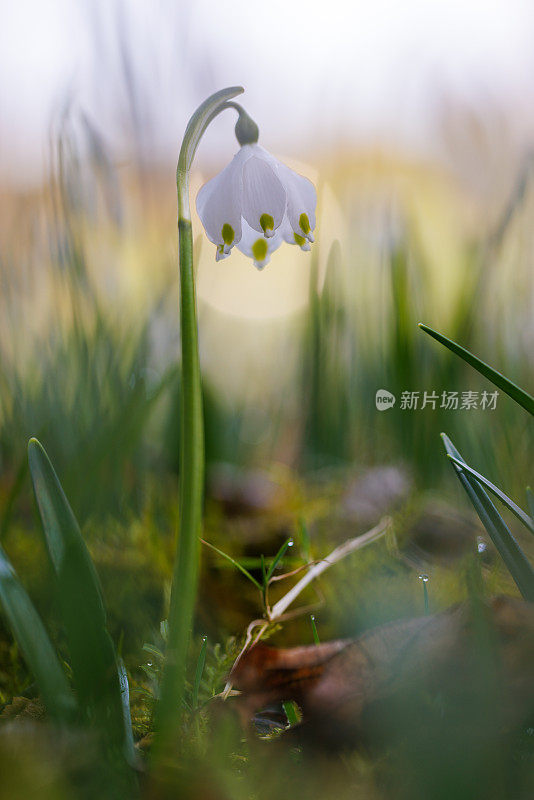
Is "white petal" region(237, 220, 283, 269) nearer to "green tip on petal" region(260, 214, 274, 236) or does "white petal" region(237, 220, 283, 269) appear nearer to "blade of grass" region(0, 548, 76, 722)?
"green tip on petal" region(260, 214, 274, 236)

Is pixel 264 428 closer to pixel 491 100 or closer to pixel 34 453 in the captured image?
pixel 491 100

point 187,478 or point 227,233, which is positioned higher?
point 227,233

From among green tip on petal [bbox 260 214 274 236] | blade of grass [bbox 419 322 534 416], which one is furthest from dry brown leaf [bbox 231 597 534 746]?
green tip on petal [bbox 260 214 274 236]

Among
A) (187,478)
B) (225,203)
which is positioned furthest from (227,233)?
(187,478)

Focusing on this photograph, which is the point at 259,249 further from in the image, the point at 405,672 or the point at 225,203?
the point at 405,672

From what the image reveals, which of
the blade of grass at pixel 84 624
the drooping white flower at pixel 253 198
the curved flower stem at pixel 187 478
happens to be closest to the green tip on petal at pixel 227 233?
the drooping white flower at pixel 253 198

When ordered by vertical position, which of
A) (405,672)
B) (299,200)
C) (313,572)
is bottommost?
(313,572)

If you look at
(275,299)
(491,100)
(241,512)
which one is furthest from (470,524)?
(491,100)
